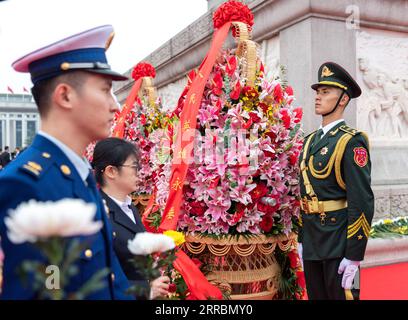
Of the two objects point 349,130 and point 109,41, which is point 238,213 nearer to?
point 349,130

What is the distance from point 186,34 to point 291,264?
4895 mm

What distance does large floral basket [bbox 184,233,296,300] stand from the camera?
252 centimetres

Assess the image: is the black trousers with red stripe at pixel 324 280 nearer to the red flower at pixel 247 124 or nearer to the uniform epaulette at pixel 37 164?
the red flower at pixel 247 124

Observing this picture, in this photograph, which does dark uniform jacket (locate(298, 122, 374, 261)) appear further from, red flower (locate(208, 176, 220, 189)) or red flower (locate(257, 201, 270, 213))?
red flower (locate(208, 176, 220, 189))

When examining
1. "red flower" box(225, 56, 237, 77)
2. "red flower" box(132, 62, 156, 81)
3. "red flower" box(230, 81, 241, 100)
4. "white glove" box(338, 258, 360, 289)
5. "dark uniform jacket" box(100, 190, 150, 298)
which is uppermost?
"red flower" box(132, 62, 156, 81)

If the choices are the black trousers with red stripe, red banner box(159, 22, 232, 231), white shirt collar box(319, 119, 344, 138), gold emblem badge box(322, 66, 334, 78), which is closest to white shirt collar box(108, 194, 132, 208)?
red banner box(159, 22, 232, 231)

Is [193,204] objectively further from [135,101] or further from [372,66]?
[135,101]

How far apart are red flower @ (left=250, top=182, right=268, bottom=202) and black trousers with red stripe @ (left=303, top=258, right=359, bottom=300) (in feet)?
2.19

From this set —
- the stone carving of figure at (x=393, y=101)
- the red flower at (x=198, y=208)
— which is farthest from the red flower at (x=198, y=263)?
the stone carving of figure at (x=393, y=101)

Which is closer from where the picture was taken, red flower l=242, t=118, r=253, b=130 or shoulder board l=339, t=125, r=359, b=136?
red flower l=242, t=118, r=253, b=130

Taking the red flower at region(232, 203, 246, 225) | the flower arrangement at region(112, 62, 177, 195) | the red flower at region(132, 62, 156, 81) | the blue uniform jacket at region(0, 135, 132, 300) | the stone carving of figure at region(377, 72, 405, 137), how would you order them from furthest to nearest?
the red flower at region(132, 62, 156, 81), the flower arrangement at region(112, 62, 177, 195), the stone carving of figure at region(377, 72, 405, 137), the red flower at region(232, 203, 246, 225), the blue uniform jacket at region(0, 135, 132, 300)

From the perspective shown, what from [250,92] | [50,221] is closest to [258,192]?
[250,92]

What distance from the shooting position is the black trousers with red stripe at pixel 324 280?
8.71 ft

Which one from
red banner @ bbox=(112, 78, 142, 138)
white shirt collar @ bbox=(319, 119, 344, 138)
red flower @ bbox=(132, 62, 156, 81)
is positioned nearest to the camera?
white shirt collar @ bbox=(319, 119, 344, 138)
